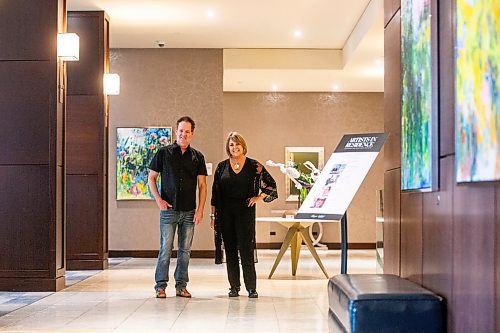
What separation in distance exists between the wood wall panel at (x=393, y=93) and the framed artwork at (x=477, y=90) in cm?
184

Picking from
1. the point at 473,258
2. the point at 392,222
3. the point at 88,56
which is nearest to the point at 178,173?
the point at 392,222

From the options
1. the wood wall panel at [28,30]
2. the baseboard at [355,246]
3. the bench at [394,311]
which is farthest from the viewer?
the baseboard at [355,246]

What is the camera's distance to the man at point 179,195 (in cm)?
749

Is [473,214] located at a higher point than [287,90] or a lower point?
lower

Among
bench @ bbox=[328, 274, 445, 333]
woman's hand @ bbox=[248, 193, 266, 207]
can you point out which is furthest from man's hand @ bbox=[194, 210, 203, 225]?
bench @ bbox=[328, 274, 445, 333]

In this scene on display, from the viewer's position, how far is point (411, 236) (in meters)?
4.86

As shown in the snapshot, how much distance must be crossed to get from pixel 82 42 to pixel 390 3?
244 inches

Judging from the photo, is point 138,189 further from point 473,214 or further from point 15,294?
point 473,214

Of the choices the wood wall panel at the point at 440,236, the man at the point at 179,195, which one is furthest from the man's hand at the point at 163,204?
the wood wall panel at the point at 440,236

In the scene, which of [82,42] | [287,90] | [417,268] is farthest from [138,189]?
[417,268]

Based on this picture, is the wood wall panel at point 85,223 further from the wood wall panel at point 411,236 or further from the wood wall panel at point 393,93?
the wood wall panel at point 411,236

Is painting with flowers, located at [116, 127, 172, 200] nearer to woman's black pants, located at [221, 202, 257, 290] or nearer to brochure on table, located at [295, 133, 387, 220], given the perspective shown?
woman's black pants, located at [221, 202, 257, 290]

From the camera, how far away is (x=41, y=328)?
5891mm

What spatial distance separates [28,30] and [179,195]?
2.42m
